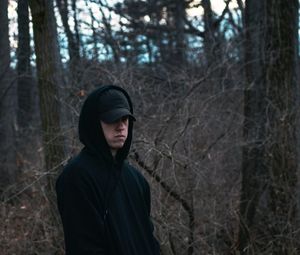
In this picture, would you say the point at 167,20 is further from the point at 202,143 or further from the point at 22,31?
the point at 202,143

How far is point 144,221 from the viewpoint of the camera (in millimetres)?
3303

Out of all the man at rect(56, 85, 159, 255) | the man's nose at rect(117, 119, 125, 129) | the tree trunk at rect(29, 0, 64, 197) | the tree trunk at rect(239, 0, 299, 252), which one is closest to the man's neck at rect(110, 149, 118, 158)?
the man at rect(56, 85, 159, 255)

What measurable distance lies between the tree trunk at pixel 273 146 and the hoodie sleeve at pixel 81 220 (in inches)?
172

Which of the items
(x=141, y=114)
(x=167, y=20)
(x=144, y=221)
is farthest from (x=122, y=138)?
(x=167, y=20)

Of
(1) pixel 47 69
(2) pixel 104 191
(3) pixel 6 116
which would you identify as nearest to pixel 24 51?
(3) pixel 6 116

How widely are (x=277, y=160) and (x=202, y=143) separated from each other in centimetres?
94

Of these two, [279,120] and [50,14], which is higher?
[50,14]

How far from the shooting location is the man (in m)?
2.95

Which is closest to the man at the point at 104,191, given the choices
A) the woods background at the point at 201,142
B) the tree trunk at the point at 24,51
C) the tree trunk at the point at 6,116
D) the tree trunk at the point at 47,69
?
the woods background at the point at 201,142

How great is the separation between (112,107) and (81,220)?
0.62 m

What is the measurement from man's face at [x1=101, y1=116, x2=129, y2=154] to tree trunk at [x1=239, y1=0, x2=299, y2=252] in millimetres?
4256

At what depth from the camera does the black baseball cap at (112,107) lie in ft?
10.2

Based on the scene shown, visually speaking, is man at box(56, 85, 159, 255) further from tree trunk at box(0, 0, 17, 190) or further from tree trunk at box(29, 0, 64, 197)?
tree trunk at box(0, 0, 17, 190)

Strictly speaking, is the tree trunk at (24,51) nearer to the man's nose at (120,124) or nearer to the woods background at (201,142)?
the woods background at (201,142)
